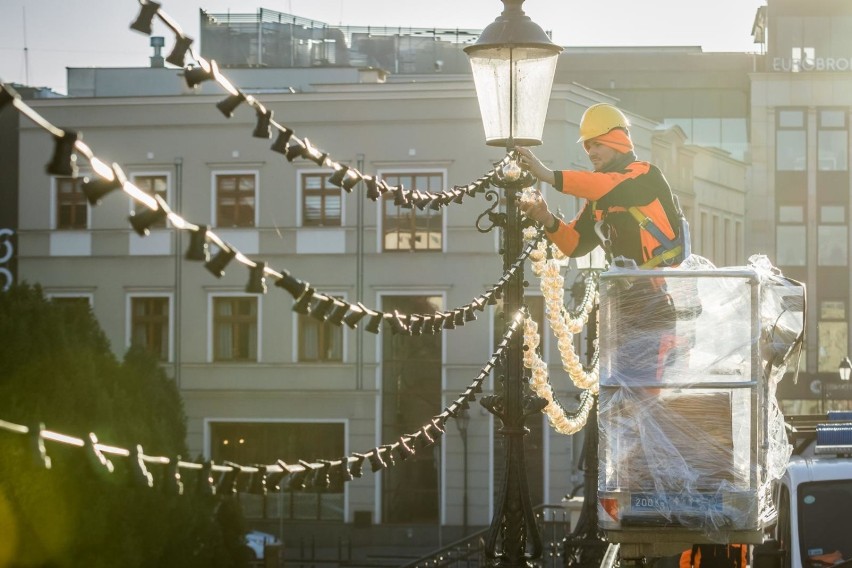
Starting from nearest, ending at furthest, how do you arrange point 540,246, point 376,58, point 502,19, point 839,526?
1. point 502,19
2. point 540,246
3. point 839,526
4. point 376,58

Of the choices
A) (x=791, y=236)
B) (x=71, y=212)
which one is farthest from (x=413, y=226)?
(x=791, y=236)

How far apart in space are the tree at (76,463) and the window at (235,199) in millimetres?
8255

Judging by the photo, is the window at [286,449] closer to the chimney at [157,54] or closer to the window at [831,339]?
the chimney at [157,54]

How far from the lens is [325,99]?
45156 millimetres

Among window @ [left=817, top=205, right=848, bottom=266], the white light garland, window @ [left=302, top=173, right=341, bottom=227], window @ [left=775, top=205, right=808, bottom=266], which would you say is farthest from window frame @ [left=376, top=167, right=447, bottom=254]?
the white light garland

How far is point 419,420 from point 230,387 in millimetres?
5086

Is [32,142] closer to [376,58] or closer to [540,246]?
[376,58]

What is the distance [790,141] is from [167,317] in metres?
28.9

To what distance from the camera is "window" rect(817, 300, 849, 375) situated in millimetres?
62469

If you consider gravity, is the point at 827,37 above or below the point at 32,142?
above

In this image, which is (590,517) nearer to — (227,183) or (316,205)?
(316,205)

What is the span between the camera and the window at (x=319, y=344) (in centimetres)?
4482

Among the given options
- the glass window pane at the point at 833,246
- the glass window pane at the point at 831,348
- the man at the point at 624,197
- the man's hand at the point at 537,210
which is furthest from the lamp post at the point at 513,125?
the glass window pane at the point at 833,246

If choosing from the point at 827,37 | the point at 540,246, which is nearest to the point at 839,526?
the point at 540,246
